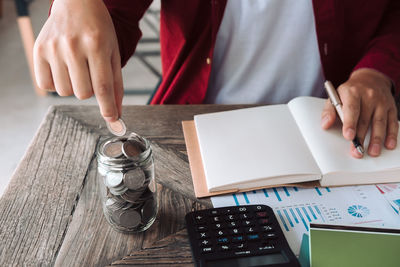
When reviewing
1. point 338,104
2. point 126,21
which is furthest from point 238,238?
point 126,21

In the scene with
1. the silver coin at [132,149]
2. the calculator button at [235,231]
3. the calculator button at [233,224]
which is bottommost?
the calculator button at [233,224]

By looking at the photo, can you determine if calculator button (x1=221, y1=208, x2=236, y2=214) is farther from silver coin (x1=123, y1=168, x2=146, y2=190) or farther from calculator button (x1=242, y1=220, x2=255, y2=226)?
silver coin (x1=123, y1=168, x2=146, y2=190)

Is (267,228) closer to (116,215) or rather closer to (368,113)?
(116,215)

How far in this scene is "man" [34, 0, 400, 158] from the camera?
0.77 metres

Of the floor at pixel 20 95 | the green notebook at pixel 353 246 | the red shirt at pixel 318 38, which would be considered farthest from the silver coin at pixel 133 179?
the floor at pixel 20 95

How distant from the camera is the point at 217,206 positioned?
0.61 meters


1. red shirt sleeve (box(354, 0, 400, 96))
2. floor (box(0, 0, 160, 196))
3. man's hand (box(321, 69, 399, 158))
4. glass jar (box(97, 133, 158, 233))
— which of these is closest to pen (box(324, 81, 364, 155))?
man's hand (box(321, 69, 399, 158))

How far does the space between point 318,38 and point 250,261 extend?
23.7 inches

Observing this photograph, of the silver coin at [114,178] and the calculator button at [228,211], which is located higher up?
the silver coin at [114,178]

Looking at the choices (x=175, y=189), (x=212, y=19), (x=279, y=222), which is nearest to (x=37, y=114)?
(x=212, y=19)

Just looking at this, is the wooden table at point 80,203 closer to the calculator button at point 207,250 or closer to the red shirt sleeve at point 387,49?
the calculator button at point 207,250

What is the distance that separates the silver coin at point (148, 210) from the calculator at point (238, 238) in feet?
0.17

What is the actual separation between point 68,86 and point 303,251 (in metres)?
0.39

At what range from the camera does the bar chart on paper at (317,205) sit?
0.58m
